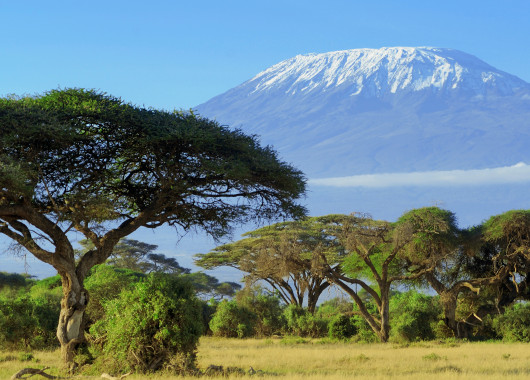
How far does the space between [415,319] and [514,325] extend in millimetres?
4981

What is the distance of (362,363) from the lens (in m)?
22.5

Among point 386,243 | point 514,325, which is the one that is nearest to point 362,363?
point 386,243

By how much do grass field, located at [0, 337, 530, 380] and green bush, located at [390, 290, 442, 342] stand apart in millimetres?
5486

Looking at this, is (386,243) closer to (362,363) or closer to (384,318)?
(384,318)

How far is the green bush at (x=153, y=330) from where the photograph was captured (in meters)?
17.8

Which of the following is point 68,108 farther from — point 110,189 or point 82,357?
point 82,357

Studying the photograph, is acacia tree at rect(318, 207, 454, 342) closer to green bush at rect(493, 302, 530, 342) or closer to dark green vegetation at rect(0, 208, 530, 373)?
dark green vegetation at rect(0, 208, 530, 373)

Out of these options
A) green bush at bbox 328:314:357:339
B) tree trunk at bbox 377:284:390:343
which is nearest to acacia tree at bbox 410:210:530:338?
tree trunk at bbox 377:284:390:343

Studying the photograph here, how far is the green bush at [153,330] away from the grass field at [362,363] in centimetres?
78

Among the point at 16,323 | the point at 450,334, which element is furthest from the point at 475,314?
the point at 16,323

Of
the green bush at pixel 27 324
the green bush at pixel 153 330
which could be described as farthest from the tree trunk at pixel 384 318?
the green bush at pixel 153 330

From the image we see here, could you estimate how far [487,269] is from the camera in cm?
3975

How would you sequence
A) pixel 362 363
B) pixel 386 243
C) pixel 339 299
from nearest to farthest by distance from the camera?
1. pixel 362 363
2. pixel 386 243
3. pixel 339 299

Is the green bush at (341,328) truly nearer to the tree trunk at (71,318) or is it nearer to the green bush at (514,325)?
the green bush at (514,325)
